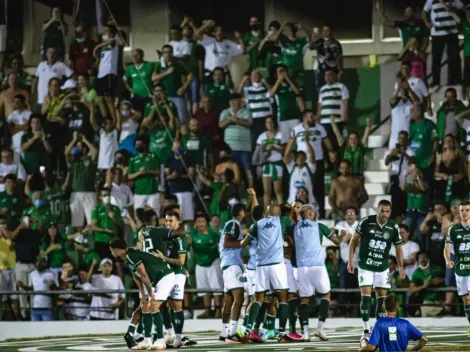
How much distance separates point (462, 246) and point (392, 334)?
5.09 metres

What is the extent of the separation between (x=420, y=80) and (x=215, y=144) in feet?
13.6

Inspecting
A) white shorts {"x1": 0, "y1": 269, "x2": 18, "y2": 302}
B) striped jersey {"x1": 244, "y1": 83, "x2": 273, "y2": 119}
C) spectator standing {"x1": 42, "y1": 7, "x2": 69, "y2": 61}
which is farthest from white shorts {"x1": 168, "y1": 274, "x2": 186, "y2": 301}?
spectator standing {"x1": 42, "y1": 7, "x2": 69, "y2": 61}

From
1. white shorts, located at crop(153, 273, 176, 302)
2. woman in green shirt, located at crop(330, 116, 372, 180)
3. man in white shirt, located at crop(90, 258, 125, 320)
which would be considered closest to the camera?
white shorts, located at crop(153, 273, 176, 302)

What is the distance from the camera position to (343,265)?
71.6 feet

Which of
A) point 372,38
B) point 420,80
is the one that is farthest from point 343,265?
point 372,38

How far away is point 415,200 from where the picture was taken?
22422mm

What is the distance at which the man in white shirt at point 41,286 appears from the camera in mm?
22891

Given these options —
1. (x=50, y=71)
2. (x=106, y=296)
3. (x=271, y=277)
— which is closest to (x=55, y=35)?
(x=50, y=71)

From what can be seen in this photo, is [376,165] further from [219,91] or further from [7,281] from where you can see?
[7,281]

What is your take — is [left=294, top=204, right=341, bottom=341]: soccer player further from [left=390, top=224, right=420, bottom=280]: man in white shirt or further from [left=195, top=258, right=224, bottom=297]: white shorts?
[left=195, top=258, right=224, bottom=297]: white shorts

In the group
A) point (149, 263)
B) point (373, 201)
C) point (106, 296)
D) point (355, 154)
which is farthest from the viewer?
point (373, 201)

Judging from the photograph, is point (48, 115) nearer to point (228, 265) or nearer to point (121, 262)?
point (121, 262)

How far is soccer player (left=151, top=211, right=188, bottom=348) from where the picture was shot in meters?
15.7

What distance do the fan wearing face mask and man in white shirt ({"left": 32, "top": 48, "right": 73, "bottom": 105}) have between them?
9.59 m
